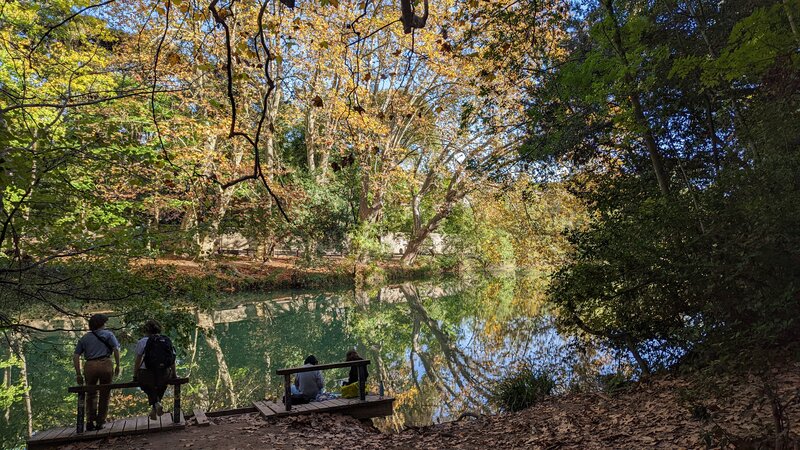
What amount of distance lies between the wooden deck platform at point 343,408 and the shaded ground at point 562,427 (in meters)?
0.14

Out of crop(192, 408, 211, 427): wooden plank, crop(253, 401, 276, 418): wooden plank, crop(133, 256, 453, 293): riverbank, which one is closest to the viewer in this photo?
crop(192, 408, 211, 427): wooden plank

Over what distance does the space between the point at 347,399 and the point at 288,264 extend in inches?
836

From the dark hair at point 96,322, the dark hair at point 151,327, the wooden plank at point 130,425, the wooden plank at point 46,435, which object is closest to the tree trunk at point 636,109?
the dark hair at point 151,327

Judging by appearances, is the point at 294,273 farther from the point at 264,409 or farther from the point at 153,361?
the point at 153,361

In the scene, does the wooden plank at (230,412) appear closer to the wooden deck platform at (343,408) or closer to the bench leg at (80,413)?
the wooden deck platform at (343,408)

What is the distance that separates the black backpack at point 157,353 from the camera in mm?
7070

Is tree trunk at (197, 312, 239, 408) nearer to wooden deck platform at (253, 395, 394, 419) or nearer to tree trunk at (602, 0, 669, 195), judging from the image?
wooden deck platform at (253, 395, 394, 419)

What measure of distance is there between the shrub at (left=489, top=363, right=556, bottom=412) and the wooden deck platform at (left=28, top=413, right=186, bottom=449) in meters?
5.83

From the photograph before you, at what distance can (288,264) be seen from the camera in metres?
28.8

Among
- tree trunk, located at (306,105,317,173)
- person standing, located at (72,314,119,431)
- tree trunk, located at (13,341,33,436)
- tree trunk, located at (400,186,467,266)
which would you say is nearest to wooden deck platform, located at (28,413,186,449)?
person standing, located at (72,314,119,431)

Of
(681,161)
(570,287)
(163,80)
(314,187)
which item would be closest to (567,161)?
(681,161)

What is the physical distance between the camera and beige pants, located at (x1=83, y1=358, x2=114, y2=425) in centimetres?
676

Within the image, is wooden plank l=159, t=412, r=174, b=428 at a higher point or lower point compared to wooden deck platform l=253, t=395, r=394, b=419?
higher

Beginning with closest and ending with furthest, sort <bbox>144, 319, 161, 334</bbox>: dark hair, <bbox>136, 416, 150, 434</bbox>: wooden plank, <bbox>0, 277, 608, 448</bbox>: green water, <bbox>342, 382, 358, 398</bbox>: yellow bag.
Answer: <bbox>136, 416, 150, 434</bbox>: wooden plank < <bbox>144, 319, 161, 334</bbox>: dark hair < <bbox>342, 382, 358, 398</bbox>: yellow bag < <bbox>0, 277, 608, 448</bbox>: green water
